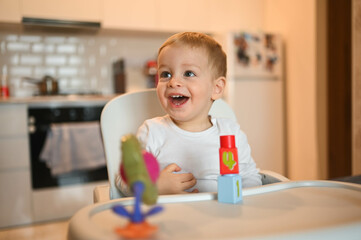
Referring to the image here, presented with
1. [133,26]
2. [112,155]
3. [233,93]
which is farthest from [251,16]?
[112,155]

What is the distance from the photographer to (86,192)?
2549 mm

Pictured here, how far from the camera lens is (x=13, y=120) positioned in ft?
7.75

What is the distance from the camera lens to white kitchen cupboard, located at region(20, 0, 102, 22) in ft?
8.64

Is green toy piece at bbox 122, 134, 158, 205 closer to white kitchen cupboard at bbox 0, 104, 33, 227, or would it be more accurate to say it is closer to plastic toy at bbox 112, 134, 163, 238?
plastic toy at bbox 112, 134, 163, 238

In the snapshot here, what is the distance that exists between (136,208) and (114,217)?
129mm

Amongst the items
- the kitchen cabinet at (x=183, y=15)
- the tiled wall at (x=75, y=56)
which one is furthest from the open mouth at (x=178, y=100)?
the tiled wall at (x=75, y=56)

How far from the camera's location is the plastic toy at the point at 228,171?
23.3 inches

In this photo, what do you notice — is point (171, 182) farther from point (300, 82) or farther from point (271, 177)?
point (300, 82)

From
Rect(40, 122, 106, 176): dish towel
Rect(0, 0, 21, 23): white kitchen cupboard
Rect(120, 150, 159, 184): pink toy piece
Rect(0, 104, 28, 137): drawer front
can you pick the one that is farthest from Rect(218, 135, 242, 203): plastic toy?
Rect(0, 0, 21, 23): white kitchen cupboard

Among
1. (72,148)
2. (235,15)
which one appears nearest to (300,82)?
(235,15)

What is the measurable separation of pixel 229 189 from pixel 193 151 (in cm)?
34

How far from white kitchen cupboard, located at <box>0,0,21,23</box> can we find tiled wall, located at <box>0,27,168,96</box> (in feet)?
1.08

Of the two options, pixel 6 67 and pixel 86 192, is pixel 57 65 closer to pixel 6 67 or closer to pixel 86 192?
pixel 6 67

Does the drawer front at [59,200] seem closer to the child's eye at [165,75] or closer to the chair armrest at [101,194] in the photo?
the chair armrest at [101,194]
